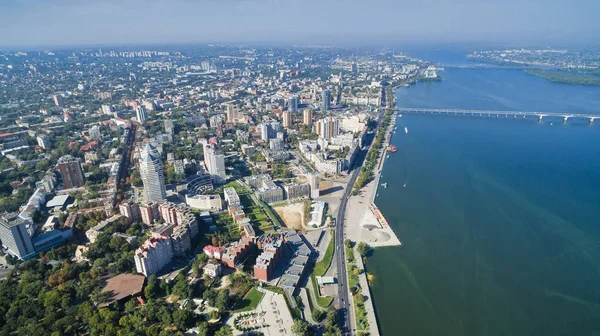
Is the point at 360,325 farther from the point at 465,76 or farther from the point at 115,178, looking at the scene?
the point at 465,76

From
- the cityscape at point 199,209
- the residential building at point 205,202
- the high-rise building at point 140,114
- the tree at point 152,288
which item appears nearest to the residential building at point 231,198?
the cityscape at point 199,209

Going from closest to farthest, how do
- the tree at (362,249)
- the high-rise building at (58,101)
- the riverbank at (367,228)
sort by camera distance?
the riverbank at (367,228), the tree at (362,249), the high-rise building at (58,101)

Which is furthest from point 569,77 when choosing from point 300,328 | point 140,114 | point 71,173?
point 71,173

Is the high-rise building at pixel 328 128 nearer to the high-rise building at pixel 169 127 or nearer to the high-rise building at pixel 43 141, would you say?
the high-rise building at pixel 169 127

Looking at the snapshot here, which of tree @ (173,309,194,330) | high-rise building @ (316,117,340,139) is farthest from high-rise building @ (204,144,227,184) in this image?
tree @ (173,309,194,330)

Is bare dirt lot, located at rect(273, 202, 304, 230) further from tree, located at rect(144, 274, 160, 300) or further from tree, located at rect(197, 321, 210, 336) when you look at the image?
tree, located at rect(197, 321, 210, 336)

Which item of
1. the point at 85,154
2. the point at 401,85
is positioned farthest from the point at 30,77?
the point at 401,85
